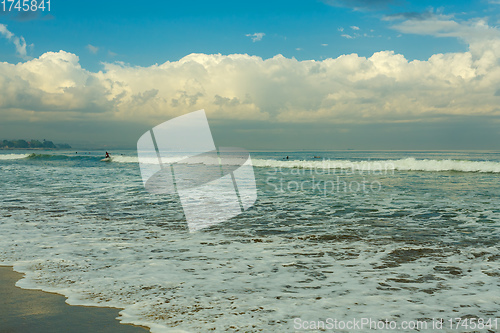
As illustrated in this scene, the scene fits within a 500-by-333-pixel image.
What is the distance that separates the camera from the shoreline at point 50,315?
3287 mm

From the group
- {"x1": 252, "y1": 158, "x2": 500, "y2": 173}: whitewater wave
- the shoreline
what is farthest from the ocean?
{"x1": 252, "y1": 158, "x2": 500, "y2": 173}: whitewater wave

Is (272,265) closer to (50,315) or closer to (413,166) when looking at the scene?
(50,315)

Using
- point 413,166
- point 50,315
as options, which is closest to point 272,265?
point 50,315

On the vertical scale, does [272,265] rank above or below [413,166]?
below

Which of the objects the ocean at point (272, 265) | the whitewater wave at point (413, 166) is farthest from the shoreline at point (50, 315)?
the whitewater wave at point (413, 166)

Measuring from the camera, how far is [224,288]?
4.32 metres

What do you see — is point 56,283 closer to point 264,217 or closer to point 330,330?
point 330,330

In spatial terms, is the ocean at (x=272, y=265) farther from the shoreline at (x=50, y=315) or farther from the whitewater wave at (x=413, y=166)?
the whitewater wave at (x=413, y=166)

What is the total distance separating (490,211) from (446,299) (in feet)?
24.0

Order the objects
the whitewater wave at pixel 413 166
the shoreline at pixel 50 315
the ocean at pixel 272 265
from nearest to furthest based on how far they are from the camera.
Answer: the shoreline at pixel 50 315, the ocean at pixel 272 265, the whitewater wave at pixel 413 166

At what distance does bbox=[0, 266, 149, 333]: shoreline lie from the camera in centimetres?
329

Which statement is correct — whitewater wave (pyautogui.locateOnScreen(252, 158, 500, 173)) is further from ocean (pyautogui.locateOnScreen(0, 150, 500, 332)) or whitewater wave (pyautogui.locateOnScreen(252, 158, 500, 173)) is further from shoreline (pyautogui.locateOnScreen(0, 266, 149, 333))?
shoreline (pyautogui.locateOnScreen(0, 266, 149, 333))

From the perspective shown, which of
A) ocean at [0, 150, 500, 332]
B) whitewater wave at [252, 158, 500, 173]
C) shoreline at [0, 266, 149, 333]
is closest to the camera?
shoreline at [0, 266, 149, 333]

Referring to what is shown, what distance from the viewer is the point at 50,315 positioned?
3539mm
